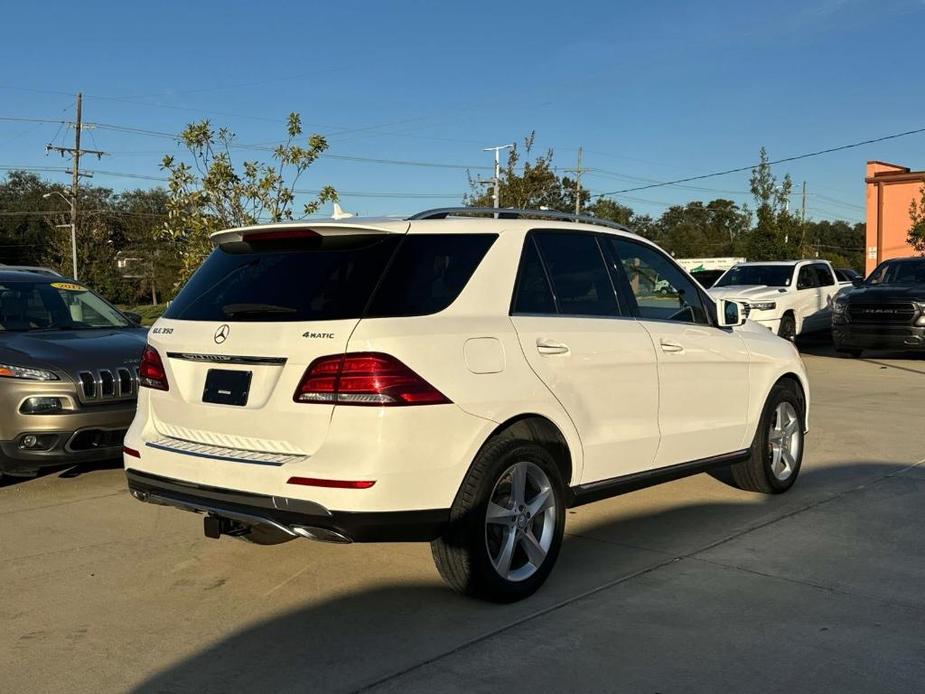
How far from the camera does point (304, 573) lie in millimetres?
4832

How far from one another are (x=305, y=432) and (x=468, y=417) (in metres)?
0.71

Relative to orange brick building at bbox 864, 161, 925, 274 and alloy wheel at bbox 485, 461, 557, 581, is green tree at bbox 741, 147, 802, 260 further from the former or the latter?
alloy wheel at bbox 485, 461, 557, 581

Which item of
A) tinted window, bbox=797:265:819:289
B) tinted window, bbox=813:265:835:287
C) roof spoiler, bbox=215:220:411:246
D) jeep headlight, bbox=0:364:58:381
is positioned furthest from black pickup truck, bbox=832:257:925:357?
jeep headlight, bbox=0:364:58:381

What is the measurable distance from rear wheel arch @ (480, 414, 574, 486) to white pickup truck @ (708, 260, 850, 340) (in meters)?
13.6

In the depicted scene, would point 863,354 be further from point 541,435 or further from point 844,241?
point 844,241

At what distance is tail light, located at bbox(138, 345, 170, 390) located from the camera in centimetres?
452

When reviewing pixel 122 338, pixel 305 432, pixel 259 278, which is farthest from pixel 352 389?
pixel 122 338

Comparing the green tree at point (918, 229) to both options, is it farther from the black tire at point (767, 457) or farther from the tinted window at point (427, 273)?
the tinted window at point (427, 273)

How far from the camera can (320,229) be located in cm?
421

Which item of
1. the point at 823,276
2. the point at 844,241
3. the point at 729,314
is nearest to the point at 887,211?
the point at 823,276

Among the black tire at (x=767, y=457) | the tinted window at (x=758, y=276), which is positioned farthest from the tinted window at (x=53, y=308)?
the tinted window at (x=758, y=276)

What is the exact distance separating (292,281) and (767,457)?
3679 millimetres

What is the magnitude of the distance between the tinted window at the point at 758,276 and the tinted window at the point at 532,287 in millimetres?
15097

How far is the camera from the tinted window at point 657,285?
535 cm
